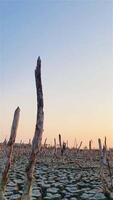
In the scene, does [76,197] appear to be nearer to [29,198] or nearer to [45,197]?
[45,197]

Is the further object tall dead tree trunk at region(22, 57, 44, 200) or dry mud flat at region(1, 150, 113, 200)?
dry mud flat at region(1, 150, 113, 200)

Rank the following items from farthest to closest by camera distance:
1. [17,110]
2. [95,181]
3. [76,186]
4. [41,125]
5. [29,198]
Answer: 1. [95,181]
2. [76,186]
3. [17,110]
4. [41,125]
5. [29,198]

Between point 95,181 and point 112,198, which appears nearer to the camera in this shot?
point 112,198

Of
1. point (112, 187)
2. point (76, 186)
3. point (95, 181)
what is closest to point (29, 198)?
point (112, 187)

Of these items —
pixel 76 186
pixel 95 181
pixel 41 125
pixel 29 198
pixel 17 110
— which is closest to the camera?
pixel 29 198

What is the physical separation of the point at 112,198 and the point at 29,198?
16.3 ft

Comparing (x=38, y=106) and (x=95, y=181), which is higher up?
(x=38, y=106)

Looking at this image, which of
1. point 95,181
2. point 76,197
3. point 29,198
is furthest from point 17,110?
point 95,181

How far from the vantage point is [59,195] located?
15852 millimetres

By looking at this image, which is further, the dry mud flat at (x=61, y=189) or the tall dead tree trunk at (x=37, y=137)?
the dry mud flat at (x=61, y=189)

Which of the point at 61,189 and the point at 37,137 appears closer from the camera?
the point at 37,137

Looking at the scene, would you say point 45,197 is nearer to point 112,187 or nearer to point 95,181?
point 112,187

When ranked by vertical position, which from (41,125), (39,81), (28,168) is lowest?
(28,168)

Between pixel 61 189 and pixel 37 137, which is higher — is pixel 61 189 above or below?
below
